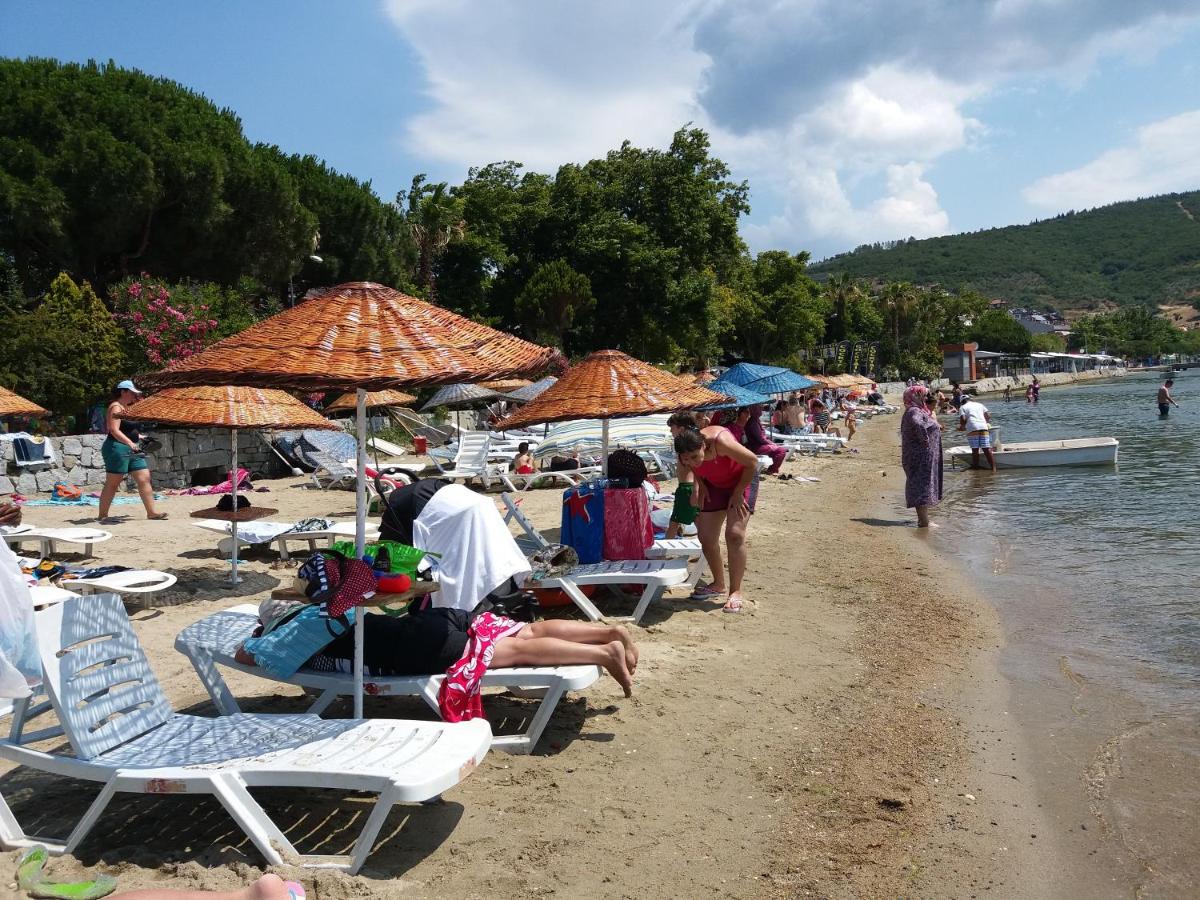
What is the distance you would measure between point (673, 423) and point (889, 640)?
2.62 m

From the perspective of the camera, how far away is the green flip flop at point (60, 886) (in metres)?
2.78

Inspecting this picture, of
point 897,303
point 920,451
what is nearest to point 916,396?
point 920,451

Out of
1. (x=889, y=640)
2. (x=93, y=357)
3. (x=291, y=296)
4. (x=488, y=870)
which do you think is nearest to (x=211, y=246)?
(x=291, y=296)

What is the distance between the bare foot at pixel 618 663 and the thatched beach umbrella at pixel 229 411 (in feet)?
14.2

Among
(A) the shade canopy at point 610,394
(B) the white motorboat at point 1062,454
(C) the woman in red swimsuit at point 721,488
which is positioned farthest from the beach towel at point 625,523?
(B) the white motorboat at point 1062,454

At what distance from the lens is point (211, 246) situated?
22641 mm

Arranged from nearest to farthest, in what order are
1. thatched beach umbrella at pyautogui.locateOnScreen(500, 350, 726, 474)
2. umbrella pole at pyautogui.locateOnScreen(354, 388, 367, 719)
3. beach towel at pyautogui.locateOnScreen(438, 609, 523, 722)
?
umbrella pole at pyautogui.locateOnScreen(354, 388, 367, 719), beach towel at pyautogui.locateOnScreen(438, 609, 523, 722), thatched beach umbrella at pyautogui.locateOnScreen(500, 350, 726, 474)

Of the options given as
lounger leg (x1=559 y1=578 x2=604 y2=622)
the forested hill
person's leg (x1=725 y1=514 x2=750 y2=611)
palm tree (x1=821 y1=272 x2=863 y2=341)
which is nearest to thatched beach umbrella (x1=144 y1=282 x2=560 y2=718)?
lounger leg (x1=559 y1=578 x2=604 y2=622)

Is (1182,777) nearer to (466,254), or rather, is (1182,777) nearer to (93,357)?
(93,357)

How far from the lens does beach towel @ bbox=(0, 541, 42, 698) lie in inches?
105

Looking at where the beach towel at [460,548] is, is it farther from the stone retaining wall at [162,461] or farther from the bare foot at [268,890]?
the stone retaining wall at [162,461]

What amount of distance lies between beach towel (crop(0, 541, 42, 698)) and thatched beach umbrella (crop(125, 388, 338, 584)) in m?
4.80

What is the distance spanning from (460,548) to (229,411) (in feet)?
14.1

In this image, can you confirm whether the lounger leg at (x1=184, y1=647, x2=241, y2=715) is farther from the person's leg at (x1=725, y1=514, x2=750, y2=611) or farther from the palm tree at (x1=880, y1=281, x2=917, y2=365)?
the palm tree at (x1=880, y1=281, x2=917, y2=365)
